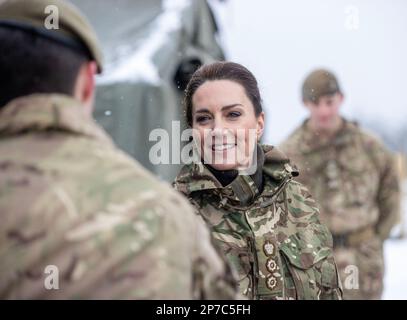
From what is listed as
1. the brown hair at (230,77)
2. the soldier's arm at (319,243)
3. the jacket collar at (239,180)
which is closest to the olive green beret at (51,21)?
the jacket collar at (239,180)

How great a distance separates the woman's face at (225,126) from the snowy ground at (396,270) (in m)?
4.22

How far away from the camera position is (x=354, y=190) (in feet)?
20.0

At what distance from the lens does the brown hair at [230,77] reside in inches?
112

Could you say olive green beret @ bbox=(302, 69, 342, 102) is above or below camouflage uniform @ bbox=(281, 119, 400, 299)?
above

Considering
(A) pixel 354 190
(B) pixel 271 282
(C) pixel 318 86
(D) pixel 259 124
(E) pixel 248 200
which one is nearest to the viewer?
(B) pixel 271 282

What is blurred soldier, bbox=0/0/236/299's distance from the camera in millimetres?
1412

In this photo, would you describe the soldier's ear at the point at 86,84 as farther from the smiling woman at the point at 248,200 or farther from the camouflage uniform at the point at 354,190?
the camouflage uniform at the point at 354,190

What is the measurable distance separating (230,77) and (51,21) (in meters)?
1.24

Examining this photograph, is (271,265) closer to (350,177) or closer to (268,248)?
(268,248)

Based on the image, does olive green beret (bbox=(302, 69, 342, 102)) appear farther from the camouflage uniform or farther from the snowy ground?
the snowy ground

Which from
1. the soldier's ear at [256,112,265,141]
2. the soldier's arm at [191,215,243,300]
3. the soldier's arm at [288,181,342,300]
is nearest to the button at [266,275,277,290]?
the soldier's arm at [288,181,342,300]

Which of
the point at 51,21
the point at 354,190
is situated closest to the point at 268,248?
the point at 51,21

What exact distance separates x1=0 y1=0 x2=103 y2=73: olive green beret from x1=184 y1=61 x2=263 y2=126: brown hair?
46.3 inches
